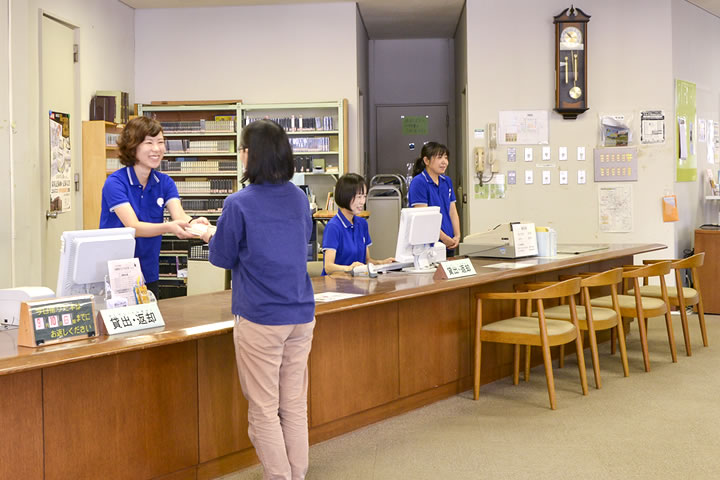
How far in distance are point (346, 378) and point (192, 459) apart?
1.02 m

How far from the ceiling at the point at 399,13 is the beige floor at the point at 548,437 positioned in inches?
202

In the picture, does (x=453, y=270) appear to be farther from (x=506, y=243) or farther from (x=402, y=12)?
(x=402, y=12)

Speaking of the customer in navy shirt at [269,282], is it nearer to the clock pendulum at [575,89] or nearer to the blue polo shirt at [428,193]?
the blue polo shirt at [428,193]

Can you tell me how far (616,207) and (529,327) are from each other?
13.3ft

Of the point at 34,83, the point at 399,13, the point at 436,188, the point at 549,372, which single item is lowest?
the point at 549,372

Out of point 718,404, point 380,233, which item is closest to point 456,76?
point 380,233

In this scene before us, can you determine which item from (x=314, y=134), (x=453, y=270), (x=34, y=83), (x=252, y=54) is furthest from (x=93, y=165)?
(x=453, y=270)

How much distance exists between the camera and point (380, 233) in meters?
8.95

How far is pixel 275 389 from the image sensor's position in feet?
9.99

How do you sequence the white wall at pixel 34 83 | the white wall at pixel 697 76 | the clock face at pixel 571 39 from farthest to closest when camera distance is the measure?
the white wall at pixel 697 76 < the clock face at pixel 571 39 < the white wall at pixel 34 83

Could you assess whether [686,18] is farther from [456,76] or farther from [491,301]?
[491,301]

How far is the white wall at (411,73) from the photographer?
36.4ft

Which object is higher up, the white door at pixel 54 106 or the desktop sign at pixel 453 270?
the white door at pixel 54 106

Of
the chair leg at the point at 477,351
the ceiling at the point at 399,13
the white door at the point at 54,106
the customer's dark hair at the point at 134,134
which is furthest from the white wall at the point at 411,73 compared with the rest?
the customer's dark hair at the point at 134,134
